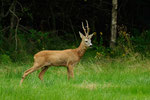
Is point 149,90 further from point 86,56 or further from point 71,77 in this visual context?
point 86,56

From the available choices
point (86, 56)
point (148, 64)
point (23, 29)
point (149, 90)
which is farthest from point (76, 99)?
point (23, 29)

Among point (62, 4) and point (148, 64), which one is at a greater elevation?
point (62, 4)

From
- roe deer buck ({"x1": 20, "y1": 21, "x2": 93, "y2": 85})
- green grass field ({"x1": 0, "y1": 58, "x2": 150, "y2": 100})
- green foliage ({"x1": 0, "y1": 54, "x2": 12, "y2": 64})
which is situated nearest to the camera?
green grass field ({"x1": 0, "y1": 58, "x2": 150, "y2": 100})

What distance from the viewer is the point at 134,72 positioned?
10969 mm

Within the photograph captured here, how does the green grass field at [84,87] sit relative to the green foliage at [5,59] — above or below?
above

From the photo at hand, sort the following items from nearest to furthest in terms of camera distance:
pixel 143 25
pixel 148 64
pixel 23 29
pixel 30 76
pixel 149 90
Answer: pixel 149 90 → pixel 30 76 → pixel 148 64 → pixel 23 29 → pixel 143 25

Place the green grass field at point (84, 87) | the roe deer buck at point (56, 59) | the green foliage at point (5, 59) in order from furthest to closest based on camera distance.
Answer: the green foliage at point (5, 59) → the roe deer buck at point (56, 59) → the green grass field at point (84, 87)

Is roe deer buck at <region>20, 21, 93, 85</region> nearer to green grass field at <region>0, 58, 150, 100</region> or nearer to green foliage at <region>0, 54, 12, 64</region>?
green grass field at <region>0, 58, 150, 100</region>

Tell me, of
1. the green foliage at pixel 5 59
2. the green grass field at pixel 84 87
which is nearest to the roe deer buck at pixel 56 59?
the green grass field at pixel 84 87

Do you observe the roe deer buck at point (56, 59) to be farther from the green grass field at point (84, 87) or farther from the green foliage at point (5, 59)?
the green foliage at point (5, 59)

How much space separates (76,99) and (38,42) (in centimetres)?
907

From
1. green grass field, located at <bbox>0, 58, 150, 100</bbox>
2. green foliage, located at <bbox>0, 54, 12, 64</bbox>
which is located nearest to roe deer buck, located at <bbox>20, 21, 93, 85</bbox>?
green grass field, located at <bbox>0, 58, 150, 100</bbox>

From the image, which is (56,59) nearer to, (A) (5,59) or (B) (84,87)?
(B) (84,87)

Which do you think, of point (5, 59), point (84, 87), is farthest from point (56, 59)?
point (5, 59)
